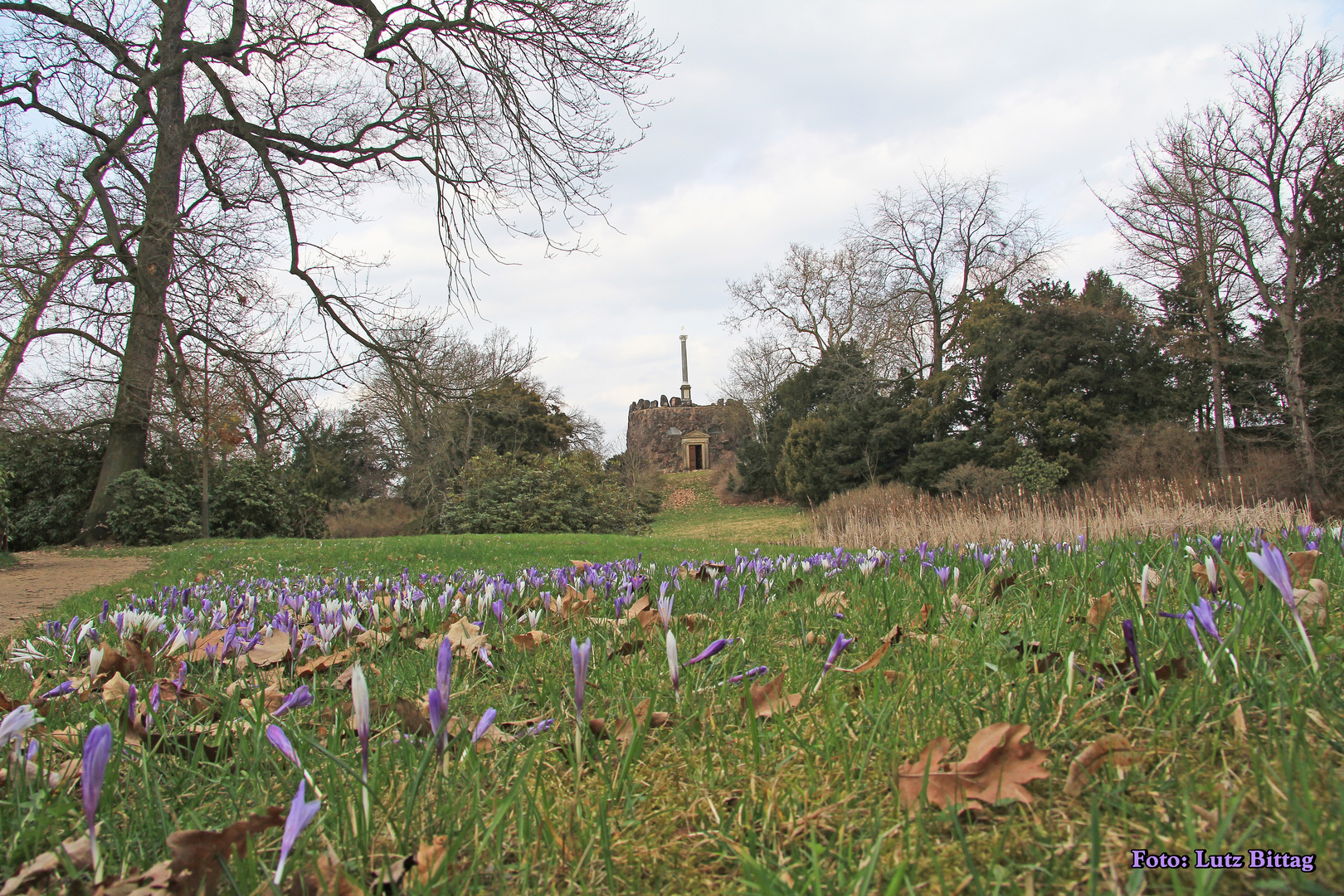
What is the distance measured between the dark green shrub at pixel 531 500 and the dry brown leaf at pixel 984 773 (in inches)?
850

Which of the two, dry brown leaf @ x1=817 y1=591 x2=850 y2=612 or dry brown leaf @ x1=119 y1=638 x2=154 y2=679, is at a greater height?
dry brown leaf @ x1=119 y1=638 x2=154 y2=679

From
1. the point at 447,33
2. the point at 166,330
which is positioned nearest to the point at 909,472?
the point at 447,33

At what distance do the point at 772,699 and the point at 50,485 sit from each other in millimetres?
25242

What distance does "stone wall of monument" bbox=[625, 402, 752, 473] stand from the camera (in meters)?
53.7

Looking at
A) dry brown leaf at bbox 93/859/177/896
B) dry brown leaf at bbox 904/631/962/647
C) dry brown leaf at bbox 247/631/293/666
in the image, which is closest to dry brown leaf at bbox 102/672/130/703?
dry brown leaf at bbox 247/631/293/666

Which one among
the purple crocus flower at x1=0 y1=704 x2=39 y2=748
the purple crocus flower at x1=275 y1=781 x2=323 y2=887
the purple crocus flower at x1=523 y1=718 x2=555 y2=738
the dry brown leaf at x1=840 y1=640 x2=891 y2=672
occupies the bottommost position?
the purple crocus flower at x1=523 y1=718 x2=555 y2=738

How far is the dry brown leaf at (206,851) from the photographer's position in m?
0.84

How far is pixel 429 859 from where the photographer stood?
0.91 metres

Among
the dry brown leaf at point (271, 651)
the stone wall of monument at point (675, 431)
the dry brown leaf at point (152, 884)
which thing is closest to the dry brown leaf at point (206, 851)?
the dry brown leaf at point (152, 884)

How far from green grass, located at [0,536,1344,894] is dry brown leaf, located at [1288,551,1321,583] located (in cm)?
27

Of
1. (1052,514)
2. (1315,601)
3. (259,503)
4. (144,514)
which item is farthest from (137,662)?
(259,503)

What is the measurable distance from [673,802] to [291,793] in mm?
652

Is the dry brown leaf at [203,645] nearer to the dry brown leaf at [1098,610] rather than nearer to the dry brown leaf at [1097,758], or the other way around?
the dry brown leaf at [1097,758]

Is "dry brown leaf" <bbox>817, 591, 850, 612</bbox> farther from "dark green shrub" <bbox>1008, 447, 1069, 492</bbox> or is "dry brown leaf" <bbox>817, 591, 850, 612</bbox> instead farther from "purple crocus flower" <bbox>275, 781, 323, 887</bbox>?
"dark green shrub" <bbox>1008, 447, 1069, 492</bbox>
